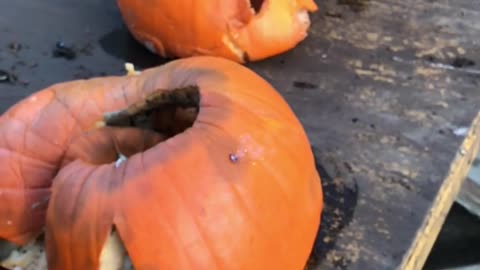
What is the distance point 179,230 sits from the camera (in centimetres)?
96

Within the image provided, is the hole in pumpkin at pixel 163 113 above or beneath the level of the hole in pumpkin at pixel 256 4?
above

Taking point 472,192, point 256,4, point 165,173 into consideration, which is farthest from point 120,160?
point 472,192

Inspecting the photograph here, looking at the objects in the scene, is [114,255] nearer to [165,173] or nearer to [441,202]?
[165,173]

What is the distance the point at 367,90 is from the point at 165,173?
1.93ft

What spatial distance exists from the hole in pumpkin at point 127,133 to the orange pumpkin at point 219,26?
1.16 ft

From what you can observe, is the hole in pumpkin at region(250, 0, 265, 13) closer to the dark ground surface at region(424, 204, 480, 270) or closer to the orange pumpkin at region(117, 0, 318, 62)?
the orange pumpkin at region(117, 0, 318, 62)

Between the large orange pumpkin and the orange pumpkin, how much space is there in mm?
299

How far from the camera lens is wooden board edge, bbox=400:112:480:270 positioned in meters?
1.18

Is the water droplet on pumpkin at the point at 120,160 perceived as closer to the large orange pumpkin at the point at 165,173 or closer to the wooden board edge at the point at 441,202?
the large orange pumpkin at the point at 165,173

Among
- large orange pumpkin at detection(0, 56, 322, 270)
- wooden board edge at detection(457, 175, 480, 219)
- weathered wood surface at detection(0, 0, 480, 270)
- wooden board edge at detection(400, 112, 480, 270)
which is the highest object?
large orange pumpkin at detection(0, 56, 322, 270)

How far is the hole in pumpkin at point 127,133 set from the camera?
3.49 ft

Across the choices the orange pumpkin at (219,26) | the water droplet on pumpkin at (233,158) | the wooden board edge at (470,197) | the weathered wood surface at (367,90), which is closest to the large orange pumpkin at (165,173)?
the water droplet on pumpkin at (233,158)

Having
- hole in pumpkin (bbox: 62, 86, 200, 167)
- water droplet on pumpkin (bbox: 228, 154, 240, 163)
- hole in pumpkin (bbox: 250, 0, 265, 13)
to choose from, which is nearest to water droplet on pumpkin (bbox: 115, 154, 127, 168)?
hole in pumpkin (bbox: 62, 86, 200, 167)

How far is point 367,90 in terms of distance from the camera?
1449 mm
